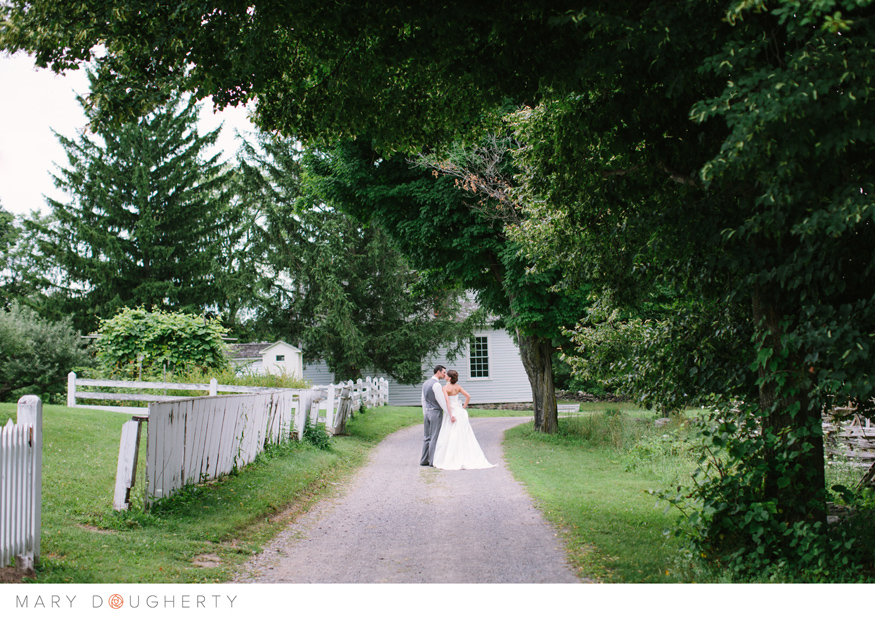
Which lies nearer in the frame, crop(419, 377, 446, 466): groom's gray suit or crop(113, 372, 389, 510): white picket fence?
crop(113, 372, 389, 510): white picket fence

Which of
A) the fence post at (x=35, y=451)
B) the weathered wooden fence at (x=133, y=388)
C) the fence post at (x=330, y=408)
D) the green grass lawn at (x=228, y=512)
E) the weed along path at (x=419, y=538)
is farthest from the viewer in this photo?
the fence post at (x=330, y=408)

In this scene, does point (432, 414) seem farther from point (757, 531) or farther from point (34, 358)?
point (34, 358)

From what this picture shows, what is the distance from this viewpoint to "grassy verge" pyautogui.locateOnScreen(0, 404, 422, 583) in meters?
5.71

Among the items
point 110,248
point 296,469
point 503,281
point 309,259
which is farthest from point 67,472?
point 110,248

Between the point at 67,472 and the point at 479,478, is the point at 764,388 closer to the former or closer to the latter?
the point at 479,478

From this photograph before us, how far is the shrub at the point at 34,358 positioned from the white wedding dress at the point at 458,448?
12.6m

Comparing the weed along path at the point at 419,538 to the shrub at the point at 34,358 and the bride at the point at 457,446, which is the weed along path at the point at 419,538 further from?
the shrub at the point at 34,358

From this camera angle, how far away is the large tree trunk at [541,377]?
20203 millimetres

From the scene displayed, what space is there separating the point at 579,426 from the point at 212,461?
44.9 feet

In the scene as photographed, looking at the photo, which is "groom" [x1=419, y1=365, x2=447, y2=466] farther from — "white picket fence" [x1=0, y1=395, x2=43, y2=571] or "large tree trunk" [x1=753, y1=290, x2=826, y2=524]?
"white picket fence" [x1=0, y1=395, x2=43, y2=571]

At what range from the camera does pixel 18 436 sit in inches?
211

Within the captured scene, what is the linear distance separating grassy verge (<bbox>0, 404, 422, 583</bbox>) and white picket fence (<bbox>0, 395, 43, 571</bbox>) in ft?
0.79

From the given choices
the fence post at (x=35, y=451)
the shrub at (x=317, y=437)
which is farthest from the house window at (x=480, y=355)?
the fence post at (x=35, y=451)

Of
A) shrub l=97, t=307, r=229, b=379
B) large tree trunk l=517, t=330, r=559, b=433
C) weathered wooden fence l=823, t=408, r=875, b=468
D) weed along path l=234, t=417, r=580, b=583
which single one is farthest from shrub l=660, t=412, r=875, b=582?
shrub l=97, t=307, r=229, b=379
